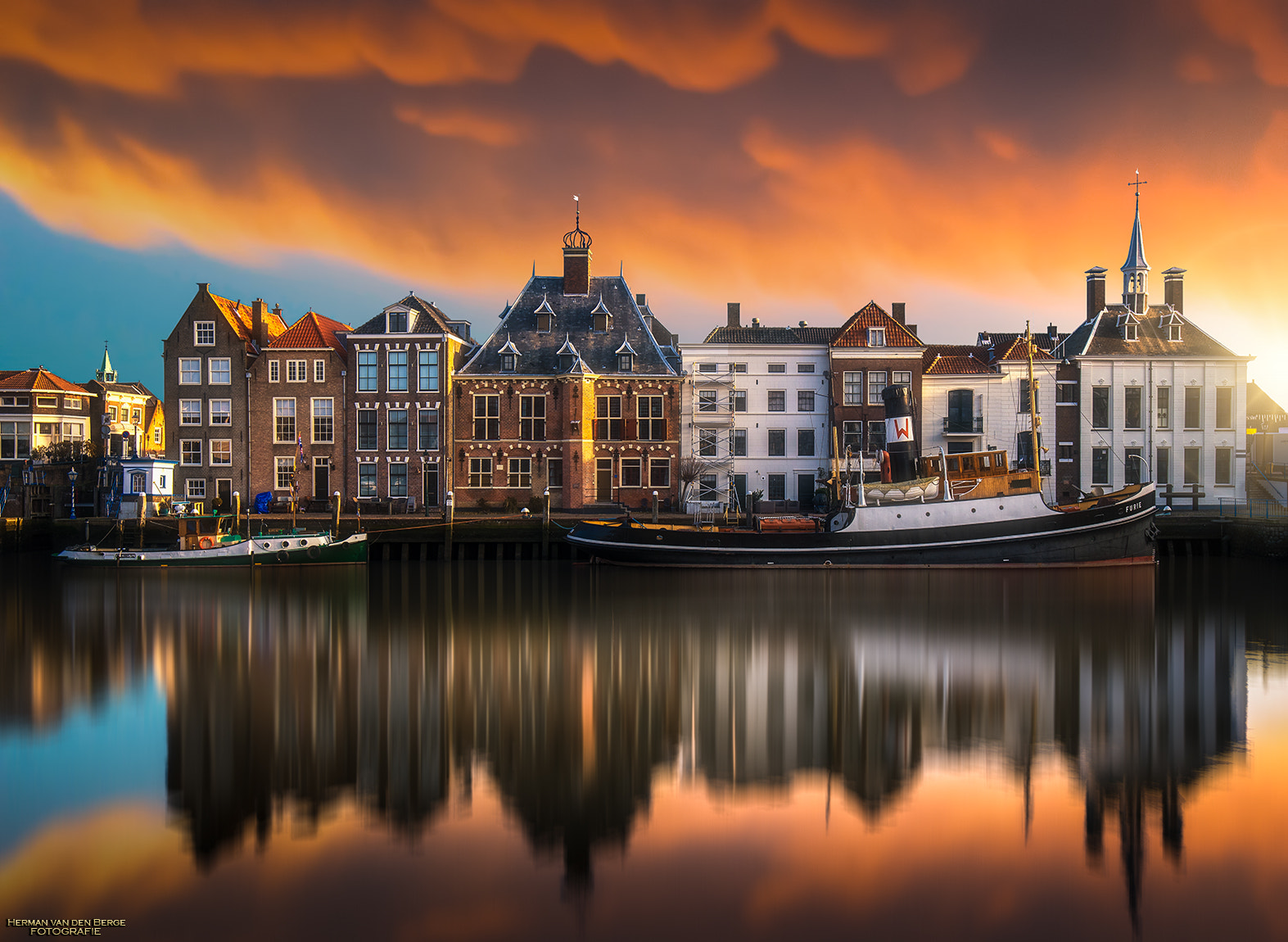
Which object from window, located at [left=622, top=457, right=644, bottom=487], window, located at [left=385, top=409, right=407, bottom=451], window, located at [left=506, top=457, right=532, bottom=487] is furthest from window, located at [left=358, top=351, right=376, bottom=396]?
window, located at [left=622, top=457, right=644, bottom=487]

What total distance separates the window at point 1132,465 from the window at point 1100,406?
1837 millimetres

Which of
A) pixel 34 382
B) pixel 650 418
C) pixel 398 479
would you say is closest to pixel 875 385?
pixel 650 418

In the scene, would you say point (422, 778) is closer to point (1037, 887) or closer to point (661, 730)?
point (661, 730)

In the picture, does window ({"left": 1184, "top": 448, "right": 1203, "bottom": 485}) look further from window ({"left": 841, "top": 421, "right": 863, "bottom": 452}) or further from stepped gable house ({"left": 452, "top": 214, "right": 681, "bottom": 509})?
stepped gable house ({"left": 452, "top": 214, "right": 681, "bottom": 509})

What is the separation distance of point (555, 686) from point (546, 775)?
4828 millimetres

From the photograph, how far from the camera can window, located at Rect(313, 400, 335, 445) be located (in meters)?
45.7

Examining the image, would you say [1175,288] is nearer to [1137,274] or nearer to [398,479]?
[1137,274]

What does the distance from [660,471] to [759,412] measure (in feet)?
20.3

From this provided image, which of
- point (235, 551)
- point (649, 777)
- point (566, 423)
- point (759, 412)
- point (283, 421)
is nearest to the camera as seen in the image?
point (649, 777)

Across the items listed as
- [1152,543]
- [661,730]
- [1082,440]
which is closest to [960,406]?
[1082,440]

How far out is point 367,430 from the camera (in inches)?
1788

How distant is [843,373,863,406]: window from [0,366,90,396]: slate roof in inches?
2199

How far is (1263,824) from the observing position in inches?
404

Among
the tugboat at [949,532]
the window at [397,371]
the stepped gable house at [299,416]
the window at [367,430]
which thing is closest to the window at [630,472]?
the tugboat at [949,532]
